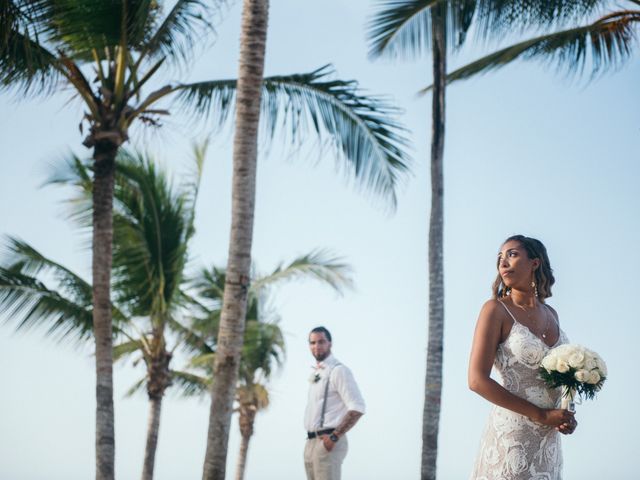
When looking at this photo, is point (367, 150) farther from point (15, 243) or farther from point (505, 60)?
point (15, 243)

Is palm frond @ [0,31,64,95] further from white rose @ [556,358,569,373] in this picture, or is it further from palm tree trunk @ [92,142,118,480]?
white rose @ [556,358,569,373]

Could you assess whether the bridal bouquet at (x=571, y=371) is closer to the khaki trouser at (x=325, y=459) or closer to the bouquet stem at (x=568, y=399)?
the bouquet stem at (x=568, y=399)

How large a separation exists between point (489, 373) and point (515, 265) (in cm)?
54

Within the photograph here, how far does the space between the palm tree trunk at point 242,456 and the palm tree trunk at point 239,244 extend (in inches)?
625

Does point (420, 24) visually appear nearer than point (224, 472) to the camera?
No

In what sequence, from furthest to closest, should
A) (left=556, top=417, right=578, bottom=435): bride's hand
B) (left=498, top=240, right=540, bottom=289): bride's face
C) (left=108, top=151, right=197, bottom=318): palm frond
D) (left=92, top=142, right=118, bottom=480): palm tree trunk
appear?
(left=108, top=151, right=197, bottom=318): palm frond → (left=92, top=142, right=118, bottom=480): palm tree trunk → (left=498, top=240, right=540, bottom=289): bride's face → (left=556, top=417, right=578, bottom=435): bride's hand

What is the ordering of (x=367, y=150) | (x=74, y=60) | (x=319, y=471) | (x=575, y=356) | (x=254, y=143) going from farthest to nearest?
(x=74, y=60)
(x=367, y=150)
(x=254, y=143)
(x=319, y=471)
(x=575, y=356)

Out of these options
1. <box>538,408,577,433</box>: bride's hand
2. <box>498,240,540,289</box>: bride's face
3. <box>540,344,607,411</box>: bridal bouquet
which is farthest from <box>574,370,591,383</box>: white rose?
<box>498,240,540,289</box>: bride's face

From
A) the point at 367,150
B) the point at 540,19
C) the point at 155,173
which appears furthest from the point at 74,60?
the point at 540,19

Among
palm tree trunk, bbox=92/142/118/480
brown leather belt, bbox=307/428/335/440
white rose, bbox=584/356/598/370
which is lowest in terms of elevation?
brown leather belt, bbox=307/428/335/440

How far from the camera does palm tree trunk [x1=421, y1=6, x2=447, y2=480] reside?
14125 millimetres

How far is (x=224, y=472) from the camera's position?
969 centimetres

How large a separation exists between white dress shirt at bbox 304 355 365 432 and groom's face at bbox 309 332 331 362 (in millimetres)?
58

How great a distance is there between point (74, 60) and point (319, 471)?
7.85 meters
